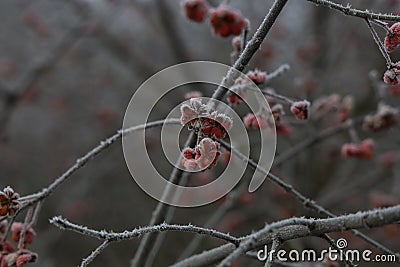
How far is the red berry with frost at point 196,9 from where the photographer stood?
1.76m

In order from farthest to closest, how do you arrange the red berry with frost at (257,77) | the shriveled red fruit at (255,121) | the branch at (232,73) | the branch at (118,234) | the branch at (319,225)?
the shriveled red fruit at (255,121) < the red berry with frost at (257,77) < the branch at (232,73) < the branch at (118,234) < the branch at (319,225)

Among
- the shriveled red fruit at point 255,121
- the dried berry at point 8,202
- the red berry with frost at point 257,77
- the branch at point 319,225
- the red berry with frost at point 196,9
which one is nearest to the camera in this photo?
the branch at point 319,225

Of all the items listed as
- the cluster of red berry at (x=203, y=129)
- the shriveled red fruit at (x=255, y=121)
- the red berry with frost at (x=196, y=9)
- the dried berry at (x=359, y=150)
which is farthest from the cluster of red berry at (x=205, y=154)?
the dried berry at (x=359, y=150)

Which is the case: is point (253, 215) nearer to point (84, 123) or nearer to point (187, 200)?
point (187, 200)

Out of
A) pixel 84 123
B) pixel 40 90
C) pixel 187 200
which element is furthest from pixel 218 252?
pixel 84 123

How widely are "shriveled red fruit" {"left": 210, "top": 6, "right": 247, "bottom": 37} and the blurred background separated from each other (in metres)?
1.83

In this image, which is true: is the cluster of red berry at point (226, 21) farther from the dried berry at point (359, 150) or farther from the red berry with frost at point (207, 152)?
the dried berry at point (359, 150)

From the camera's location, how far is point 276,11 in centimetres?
108

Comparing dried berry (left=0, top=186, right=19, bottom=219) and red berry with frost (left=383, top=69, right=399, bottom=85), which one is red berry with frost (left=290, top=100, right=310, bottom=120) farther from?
dried berry (left=0, top=186, right=19, bottom=219)

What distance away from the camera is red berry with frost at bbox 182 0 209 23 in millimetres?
1763

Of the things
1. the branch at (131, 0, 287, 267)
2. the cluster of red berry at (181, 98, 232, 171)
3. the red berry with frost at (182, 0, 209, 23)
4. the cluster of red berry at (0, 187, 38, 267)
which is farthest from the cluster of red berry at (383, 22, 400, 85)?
the cluster of red berry at (0, 187, 38, 267)

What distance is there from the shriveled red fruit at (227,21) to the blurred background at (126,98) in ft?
5.99

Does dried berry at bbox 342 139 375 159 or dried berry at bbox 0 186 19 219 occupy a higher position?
dried berry at bbox 342 139 375 159

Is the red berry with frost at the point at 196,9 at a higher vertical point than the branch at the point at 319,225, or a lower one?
higher
